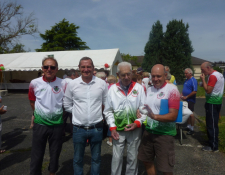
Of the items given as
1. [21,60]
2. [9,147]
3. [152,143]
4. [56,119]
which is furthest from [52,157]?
[21,60]

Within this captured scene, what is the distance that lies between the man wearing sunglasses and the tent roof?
35.8 feet

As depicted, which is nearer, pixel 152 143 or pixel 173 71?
pixel 152 143

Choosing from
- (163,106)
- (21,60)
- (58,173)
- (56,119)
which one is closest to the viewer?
(163,106)

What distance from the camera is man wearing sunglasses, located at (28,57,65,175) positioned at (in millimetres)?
2398

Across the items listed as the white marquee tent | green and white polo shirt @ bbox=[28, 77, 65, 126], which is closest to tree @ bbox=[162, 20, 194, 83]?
the white marquee tent

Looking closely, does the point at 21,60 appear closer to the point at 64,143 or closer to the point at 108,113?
the point at 64,143

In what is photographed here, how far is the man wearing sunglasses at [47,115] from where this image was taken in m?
2.40

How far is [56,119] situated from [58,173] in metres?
1.22

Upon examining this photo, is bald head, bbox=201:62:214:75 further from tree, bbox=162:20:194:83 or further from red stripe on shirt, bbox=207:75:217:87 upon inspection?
tree, bbox=162:20:194:83

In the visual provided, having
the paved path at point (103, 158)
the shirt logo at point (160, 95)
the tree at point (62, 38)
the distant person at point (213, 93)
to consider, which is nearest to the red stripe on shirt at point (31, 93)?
the paved path at point (103, 158)

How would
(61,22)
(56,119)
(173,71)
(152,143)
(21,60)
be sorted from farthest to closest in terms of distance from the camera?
(61,22), (173,71), (21,60), (56,119), (152,143)

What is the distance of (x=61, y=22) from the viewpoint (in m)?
38.3

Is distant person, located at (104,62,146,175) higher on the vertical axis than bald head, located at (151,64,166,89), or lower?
lower

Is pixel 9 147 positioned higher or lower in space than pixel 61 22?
lower
